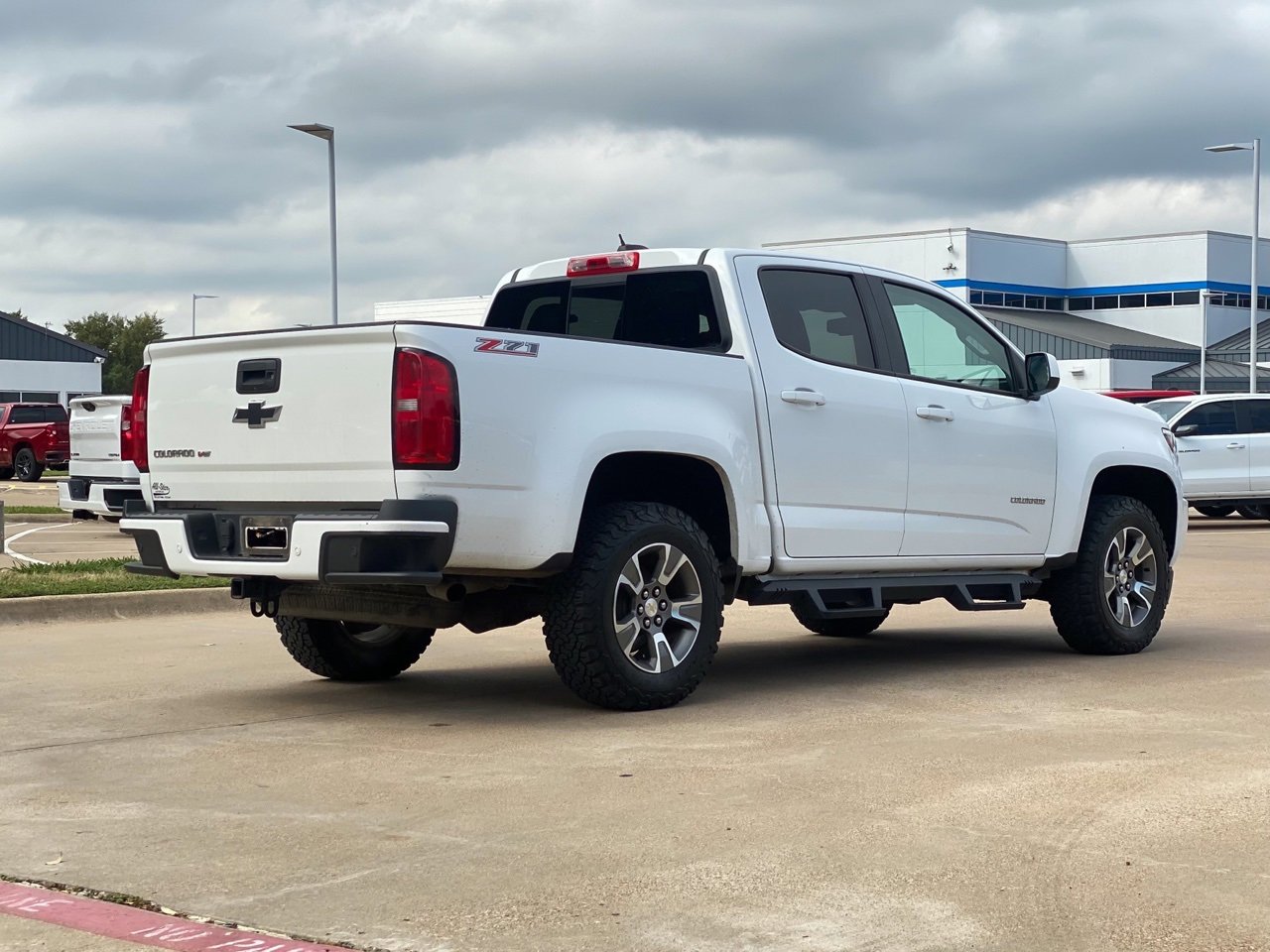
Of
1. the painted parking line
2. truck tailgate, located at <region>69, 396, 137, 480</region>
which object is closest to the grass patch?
the painted parking line

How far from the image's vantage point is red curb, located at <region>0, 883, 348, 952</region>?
3988mm

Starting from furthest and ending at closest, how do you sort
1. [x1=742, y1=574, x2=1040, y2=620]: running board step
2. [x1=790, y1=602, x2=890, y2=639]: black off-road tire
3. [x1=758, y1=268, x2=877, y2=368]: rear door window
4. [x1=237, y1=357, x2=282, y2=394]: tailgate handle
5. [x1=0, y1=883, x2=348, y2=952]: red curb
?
1. [x1=790, y1=602, x2=890, y2=639]: black off-road tire
2. [x1=758, y1=268, x2=877, y2=368]: rear door window
3. [x1=742, y1=574, x2=1040, y2=620]: running board step
4. [x1=237, y1=357, x2=282, y2=394]: tailgate handle
5. [x1=0, y1=883, x2=348, y2=952]: red curb

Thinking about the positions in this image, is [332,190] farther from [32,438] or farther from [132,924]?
[132,924]

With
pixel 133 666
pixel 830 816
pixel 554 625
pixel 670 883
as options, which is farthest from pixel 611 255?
pixel 670 883

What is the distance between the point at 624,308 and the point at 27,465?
30556 millimetres

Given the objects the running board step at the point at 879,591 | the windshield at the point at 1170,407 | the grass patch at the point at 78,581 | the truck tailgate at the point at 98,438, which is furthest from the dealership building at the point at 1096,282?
the running board step at the point at 879,591

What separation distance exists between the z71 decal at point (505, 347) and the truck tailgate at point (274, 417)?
34cm

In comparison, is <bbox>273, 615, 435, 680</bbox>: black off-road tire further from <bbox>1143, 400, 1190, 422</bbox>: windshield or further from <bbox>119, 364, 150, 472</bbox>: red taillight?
<bbox>1143, 400, 1190, 422</bbox>: windshield

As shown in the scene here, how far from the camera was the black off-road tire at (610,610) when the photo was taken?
23.2 ft

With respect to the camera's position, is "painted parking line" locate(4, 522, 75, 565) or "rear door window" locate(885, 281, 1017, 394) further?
"painted parking line" locate(4, 522, 75, 565)

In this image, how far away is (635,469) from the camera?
7559mm

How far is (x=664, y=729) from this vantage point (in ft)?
22.8

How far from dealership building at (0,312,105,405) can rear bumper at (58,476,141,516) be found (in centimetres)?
4844

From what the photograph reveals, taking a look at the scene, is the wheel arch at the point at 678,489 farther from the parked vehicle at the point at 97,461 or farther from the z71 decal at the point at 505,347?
the parked vehicle at the point at 97,461
